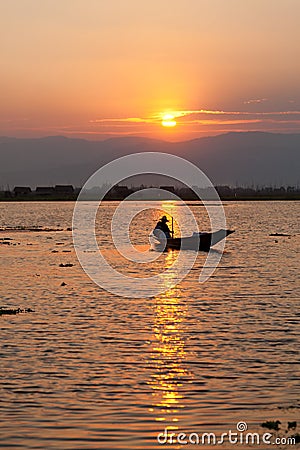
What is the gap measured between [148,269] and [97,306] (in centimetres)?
1671

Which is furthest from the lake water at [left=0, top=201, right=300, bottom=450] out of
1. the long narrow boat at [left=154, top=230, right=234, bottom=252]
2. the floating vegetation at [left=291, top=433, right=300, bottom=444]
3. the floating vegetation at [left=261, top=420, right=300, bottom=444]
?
the long narrow boat at [left=154, top=230, right=234, bottom=252]

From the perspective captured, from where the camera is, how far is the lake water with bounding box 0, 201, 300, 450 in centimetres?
1430

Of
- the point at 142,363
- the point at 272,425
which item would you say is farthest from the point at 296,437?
the point at 142,363

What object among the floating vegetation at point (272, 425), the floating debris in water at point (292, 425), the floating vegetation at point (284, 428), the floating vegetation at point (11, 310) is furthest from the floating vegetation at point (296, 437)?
the floating vegetation at point (11, 310)

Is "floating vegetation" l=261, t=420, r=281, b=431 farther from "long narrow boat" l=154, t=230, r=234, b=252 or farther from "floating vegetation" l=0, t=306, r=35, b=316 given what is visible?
"long narrow boat" l=154, t=230, r=234, b=252

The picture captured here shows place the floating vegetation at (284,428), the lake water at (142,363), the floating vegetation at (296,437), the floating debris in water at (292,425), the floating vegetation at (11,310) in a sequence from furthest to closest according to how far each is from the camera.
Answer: the floating vegetation at (11,310) → the lake water at (142,363) → the floating debris in water at (292,425) → the floating vegetation at (284,428) → the floating vegetation at (296,437)

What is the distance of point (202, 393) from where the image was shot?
642 inches

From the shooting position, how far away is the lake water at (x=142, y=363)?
46.9 ft

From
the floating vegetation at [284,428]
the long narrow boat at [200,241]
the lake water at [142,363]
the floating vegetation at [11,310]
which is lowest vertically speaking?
the floating vegetation at [284,428]

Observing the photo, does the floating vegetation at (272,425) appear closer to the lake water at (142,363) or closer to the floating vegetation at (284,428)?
the floating vegetation at (284,428)

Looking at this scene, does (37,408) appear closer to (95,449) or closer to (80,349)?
(95,449)

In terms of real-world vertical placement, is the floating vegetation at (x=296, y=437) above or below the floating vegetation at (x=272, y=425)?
below

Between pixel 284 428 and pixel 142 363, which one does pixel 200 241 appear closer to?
pixel 142 363

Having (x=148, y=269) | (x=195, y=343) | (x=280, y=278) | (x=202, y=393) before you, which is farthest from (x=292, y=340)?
(x=148, y=269)
